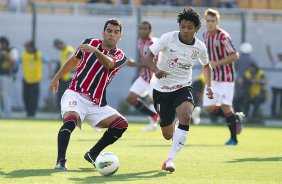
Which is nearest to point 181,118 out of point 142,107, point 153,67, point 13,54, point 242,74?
point 153,67

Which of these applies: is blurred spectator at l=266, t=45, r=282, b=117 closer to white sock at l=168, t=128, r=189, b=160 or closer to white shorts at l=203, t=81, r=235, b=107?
white shorts at l=203, t=81, r=235, b=107

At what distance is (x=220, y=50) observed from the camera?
16141mm

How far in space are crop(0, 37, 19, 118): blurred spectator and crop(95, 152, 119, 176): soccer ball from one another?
1484cm

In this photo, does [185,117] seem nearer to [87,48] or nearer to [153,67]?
[153,67]

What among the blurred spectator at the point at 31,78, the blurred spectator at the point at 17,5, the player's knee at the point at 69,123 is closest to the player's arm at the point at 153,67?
the player's knee at the point at 69,123

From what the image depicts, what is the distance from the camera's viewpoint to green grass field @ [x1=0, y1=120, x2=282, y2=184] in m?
10.2

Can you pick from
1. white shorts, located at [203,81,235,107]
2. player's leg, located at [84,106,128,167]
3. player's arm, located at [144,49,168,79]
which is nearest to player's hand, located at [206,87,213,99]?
player's arm, located at [144,49,168,79]

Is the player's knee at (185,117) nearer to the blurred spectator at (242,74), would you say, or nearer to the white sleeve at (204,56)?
the white sleeve at (204,56)

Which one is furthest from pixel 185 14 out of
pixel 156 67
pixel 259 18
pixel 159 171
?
pixel 259 18

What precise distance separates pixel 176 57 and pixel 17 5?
53.5 feet

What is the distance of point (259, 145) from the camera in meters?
16.2

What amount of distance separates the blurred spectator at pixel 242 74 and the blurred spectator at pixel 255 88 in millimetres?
121

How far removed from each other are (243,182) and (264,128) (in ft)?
40.9

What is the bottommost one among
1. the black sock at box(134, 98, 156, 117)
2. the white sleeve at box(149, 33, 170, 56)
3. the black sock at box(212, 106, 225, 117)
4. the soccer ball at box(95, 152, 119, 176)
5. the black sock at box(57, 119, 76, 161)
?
the black sock at box(134, 98, 156, 117)
